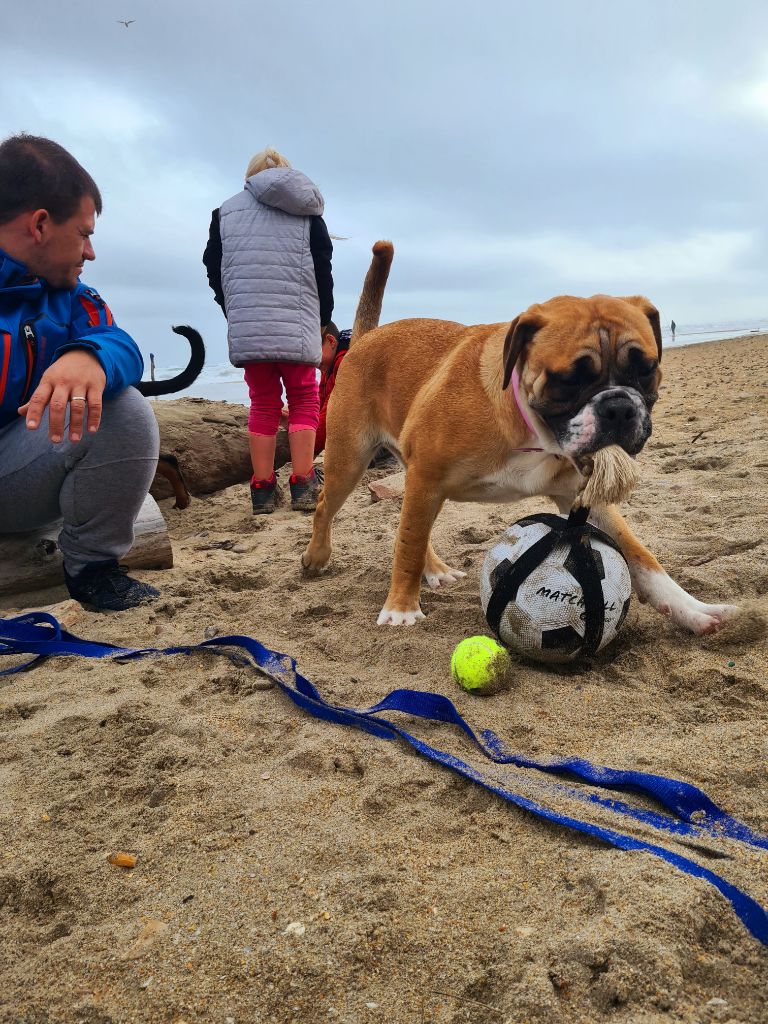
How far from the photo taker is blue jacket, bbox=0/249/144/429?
11.1 feet

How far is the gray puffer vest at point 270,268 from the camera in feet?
19.5

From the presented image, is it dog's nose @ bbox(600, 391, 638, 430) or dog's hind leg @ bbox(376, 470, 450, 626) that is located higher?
dog's nose @ bbox(600, 391, 638, 430)

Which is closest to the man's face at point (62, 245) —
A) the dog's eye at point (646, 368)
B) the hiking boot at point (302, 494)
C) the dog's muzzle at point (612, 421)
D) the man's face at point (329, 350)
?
the dog's muzzle at point (612, 421)

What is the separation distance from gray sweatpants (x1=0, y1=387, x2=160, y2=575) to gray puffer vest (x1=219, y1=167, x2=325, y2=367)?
224cm

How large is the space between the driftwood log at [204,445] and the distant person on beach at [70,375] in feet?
8.02

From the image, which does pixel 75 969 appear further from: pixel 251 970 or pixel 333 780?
pixel 333 780

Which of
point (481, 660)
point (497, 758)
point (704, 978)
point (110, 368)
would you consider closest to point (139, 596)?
point (110, 368)

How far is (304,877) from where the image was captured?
62.5 inches

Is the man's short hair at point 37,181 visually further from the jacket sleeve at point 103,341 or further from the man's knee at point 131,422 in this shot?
the man's knee at point 131,422

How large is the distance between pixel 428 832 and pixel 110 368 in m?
2.58

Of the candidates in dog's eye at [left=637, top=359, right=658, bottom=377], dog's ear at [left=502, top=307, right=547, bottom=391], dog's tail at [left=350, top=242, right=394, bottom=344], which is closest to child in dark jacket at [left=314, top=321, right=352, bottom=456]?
dog's tail at [left=350, top=242, right=394, bottom=344]

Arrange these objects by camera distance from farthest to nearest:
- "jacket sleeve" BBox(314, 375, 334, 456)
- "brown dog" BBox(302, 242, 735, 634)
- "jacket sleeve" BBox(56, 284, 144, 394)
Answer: "jacket sleeve" BBox(314, 375, 334, 456), "jacket sleeve" BBox(56, 284, 144, 394), "brown dog" BBox(302, 242, 735, 634)

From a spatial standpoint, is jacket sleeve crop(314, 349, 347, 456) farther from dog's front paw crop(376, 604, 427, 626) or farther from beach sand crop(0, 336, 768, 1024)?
beach sand crop(0, 336, 768, 1024)

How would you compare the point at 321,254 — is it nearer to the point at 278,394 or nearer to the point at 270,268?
the point at 270,268
